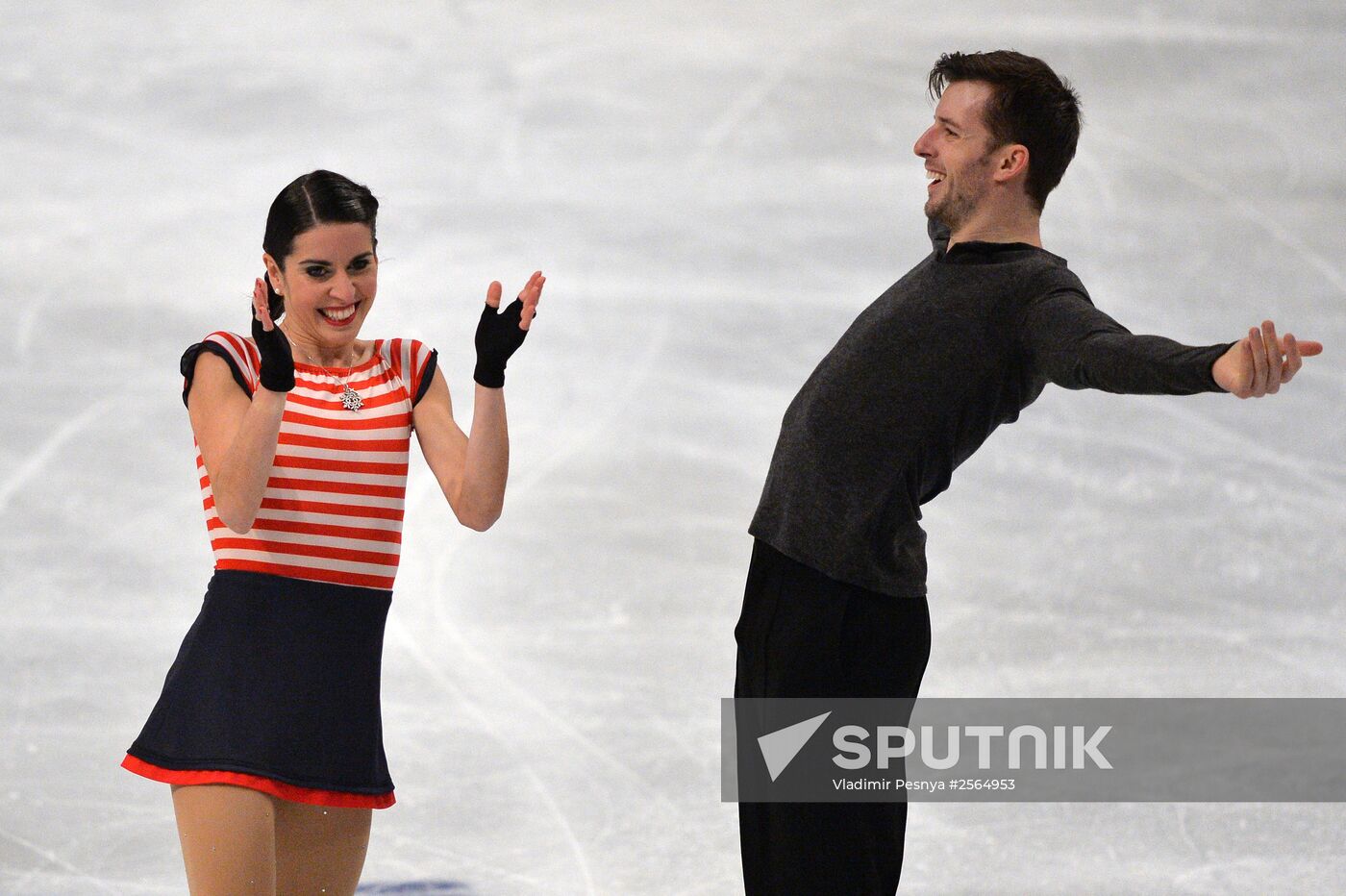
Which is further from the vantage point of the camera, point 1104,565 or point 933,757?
point 1104,565

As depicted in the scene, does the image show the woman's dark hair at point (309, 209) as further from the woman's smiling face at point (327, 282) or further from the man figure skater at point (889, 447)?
the man figure skater at point (889, 447)

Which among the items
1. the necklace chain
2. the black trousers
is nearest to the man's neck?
the black trousers

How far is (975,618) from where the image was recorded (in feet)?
16.5

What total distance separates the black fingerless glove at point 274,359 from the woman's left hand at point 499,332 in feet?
0.99

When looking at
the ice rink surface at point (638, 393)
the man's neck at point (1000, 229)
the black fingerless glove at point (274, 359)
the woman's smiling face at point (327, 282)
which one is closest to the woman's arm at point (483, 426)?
the woman's smiling face at point (327, 282)

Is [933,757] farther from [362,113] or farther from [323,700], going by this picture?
[362,113]

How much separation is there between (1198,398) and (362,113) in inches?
138

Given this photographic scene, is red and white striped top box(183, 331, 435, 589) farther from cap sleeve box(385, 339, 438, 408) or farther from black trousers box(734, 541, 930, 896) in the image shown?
black trousers box(734, 541, 930, 896)

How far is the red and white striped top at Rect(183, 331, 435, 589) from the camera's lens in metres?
2.47

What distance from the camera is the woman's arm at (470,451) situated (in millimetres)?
2525

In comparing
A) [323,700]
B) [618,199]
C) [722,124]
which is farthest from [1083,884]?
[722,124]

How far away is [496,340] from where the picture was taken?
249 cm

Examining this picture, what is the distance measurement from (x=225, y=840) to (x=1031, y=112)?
1.67 meters

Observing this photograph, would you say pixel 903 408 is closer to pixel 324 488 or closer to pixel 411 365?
pixel 411 365
